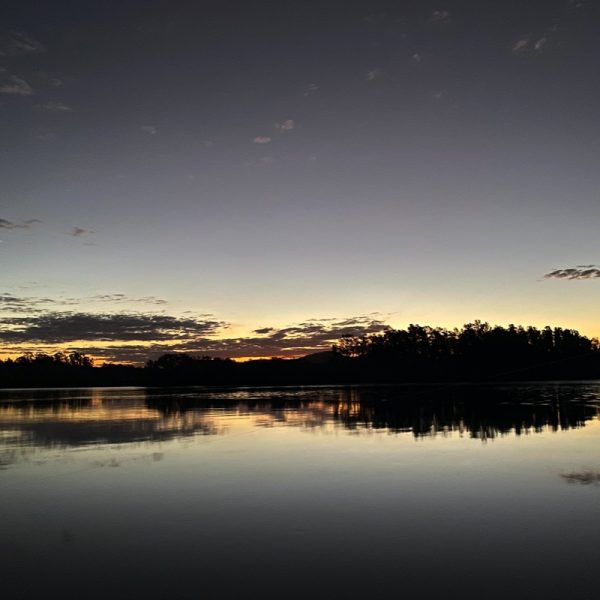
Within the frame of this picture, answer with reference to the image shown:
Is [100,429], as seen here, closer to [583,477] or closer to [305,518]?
[305,518]

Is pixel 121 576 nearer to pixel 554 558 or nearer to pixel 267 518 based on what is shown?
pixel 267 518

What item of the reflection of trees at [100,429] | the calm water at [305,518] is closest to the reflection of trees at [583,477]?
the calm water at [305,518]

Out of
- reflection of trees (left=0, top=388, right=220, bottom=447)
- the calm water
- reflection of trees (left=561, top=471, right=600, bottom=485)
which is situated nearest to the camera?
the calm water

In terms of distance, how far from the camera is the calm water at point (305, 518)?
6.55 metres

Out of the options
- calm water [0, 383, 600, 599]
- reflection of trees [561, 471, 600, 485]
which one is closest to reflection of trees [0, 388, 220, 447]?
calm water [0, 383, 600, 599]

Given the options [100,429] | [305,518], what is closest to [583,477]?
[305,518]

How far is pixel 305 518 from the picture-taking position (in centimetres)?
931

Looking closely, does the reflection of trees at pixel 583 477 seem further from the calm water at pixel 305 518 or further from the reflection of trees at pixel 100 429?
the reflection of trees at pixel 100 429

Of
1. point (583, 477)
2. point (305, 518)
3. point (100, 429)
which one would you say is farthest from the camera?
point (100, 429)

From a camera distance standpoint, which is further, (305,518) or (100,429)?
(100,429)

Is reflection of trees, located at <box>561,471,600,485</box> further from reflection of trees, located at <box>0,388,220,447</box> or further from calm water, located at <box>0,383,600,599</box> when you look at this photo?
reflection of trees, located at <box>0,388,220,447</box>

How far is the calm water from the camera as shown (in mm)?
6551

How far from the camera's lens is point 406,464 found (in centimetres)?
Answer: 1390

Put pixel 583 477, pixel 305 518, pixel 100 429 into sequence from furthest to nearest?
1. pixel 100 429
2. pixel 583 477
3. pixel 305 518
